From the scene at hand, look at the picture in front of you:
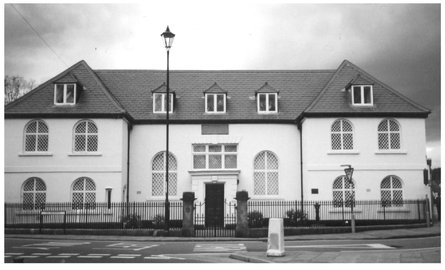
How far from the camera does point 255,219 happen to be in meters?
27.7

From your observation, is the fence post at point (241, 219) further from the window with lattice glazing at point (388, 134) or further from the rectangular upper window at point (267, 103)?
the window with lattice glazing at point (388, 134)

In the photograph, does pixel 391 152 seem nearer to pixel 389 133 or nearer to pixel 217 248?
pixel 389 133

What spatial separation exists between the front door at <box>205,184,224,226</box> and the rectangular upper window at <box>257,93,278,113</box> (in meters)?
5.00

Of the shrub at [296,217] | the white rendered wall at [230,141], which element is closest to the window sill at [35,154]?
the white rendered wall at [230,141]

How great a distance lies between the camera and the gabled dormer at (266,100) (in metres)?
31.6

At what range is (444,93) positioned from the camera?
16906mm

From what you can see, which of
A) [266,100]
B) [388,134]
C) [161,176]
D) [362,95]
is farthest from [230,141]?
[388,134]

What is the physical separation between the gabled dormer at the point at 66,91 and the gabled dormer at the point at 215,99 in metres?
7.09

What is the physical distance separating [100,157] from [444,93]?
17.8 m

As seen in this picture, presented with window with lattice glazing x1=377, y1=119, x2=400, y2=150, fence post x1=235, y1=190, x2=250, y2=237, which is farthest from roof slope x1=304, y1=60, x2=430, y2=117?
fence post x1=235, y1=190, x2=250, y2=237

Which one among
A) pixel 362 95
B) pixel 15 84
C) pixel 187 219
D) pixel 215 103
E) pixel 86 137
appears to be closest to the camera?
pixel 15 84

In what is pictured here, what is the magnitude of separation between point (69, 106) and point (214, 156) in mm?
8211
